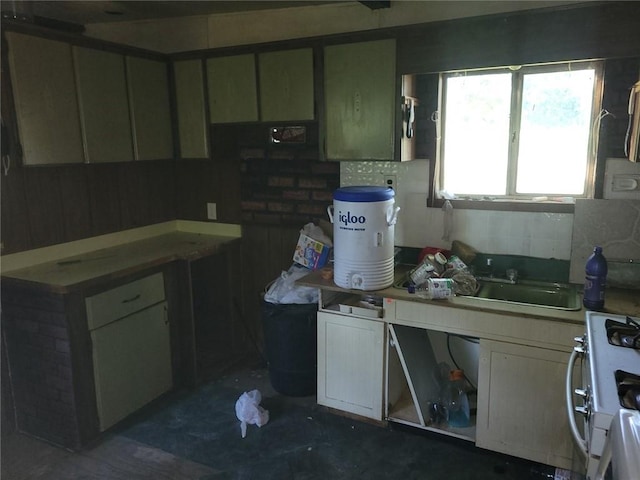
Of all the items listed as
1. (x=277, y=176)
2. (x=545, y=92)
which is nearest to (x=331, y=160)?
(x=277, y=176)

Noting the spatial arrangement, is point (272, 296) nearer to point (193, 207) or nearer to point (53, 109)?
point (193, 207)

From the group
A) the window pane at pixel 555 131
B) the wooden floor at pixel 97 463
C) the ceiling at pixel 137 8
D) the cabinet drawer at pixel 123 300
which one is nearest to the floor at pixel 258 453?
the wooden floor at pixel 97 463

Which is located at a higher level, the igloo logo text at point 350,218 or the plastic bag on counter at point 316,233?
the igloo logo text at point 350,218

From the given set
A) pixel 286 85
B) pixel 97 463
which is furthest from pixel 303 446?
pixel 286 85

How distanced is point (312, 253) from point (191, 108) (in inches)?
49.1

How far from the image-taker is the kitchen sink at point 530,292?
7.89ft

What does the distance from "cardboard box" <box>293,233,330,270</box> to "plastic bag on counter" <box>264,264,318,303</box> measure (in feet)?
0.18

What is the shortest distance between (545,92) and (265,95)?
5.10 feet

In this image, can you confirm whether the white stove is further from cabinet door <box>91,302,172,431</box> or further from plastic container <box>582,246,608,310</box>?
cabinet door <box>91,302,172,431</box>

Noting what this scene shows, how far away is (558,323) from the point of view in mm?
2021

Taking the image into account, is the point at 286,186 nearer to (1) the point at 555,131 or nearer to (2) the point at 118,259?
(2) the point at 118,259

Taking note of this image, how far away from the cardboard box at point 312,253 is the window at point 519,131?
0.80 m

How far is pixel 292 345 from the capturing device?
111 inches

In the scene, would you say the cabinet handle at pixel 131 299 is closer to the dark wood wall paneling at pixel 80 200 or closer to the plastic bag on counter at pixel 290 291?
the dark wood wall paneling at pixel 80 200
